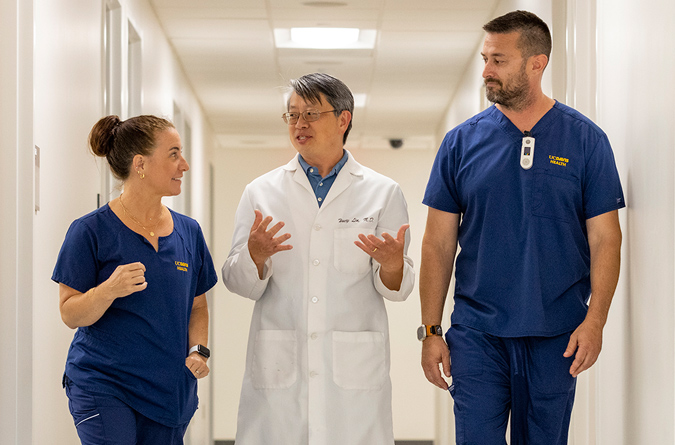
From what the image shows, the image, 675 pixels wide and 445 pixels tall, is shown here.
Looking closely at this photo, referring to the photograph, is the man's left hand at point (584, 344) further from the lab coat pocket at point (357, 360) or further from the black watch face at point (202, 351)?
the black watch face at point (202, 351)

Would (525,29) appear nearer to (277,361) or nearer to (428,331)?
(428,331)

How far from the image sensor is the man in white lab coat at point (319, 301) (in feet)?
7.37

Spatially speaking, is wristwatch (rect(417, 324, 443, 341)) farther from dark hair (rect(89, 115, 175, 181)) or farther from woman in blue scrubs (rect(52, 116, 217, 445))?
dark hair (rect(89, 115, 175, 181))

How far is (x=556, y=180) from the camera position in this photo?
2082 millimetres

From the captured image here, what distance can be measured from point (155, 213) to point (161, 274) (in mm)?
182

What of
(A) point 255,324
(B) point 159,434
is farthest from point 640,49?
(B) point 159,434

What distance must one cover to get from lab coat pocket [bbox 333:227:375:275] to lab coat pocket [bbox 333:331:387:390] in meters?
0.18

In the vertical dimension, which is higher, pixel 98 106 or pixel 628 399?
pixel 98 106

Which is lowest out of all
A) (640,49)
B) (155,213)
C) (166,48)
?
(155,213)

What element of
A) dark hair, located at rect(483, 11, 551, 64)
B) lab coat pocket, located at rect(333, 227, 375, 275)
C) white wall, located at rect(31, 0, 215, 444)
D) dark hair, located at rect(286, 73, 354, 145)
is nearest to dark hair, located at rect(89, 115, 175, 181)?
white wall, located at rect(31, 0, 215, 444)

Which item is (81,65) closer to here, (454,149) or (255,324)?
(255,324)

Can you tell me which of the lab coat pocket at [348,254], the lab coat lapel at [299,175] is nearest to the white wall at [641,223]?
the lab coat pocket at [348,254]

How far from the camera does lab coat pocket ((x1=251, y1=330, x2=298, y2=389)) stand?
88.7 inches

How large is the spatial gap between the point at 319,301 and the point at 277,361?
8.1 inches
